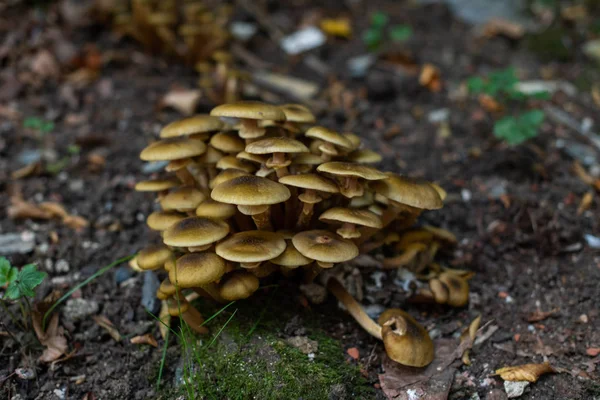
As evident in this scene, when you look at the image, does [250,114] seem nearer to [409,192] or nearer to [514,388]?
[409,192]

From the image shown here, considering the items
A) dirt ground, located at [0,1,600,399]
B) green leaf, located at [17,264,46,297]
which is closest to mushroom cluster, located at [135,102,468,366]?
dirt ground, located at [0,1,600,399]

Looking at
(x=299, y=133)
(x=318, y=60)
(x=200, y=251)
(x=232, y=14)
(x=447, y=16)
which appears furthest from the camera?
(x=447, y=16)

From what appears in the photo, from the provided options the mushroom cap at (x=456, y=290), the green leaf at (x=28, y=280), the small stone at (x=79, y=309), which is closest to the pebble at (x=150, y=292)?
the small stone at (x=79, y=309)

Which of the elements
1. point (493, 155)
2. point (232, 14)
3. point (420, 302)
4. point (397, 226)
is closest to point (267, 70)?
point (232, 14)

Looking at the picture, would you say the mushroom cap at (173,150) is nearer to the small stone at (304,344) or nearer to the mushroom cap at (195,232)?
the mushroom cap at (195,232)

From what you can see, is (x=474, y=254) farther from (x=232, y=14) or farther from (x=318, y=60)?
(x=232, y=14)

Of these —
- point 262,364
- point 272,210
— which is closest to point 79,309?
point 262,364
